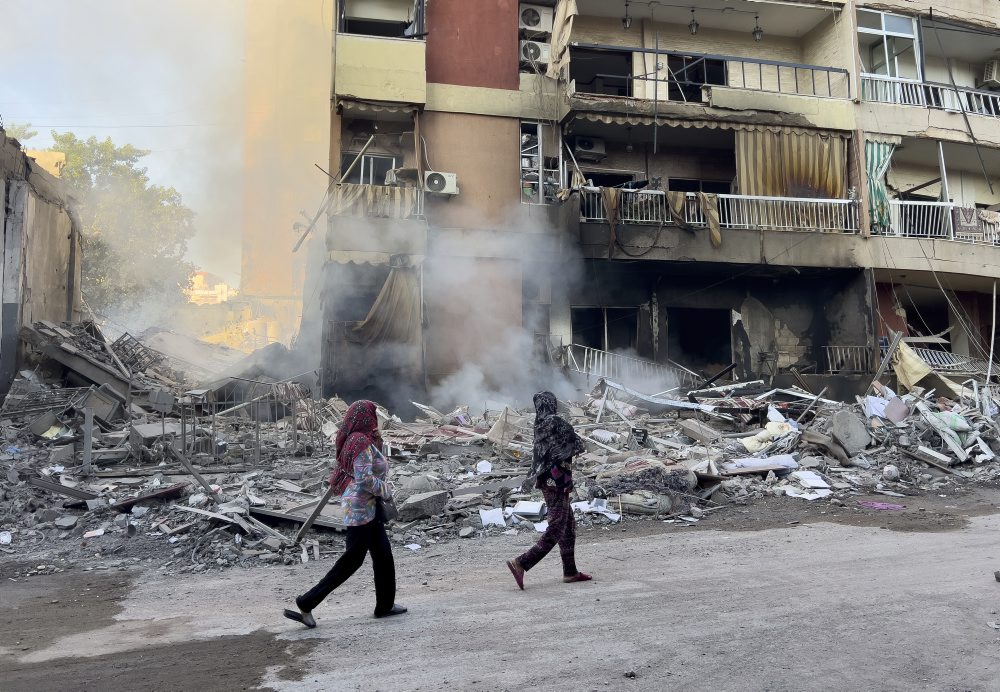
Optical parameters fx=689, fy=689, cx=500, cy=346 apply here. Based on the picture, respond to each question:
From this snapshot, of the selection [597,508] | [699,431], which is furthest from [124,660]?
[699,431]

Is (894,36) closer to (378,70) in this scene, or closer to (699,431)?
(699,431)

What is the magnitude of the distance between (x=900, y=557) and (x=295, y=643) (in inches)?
189

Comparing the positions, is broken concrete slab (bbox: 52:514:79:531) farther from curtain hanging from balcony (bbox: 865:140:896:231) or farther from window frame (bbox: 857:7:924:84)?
window frame (bbox: 857:7:924:84)

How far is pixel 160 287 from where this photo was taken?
30734mm

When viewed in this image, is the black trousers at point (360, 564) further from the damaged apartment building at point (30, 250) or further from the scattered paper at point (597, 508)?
the damaged apartment building at point (30, 250)

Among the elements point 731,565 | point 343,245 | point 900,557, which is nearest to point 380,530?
point 731,565

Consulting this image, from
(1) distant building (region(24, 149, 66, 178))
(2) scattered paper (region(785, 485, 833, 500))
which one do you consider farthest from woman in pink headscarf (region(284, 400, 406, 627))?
(1) distant building (region(24, 149, 66, 178))

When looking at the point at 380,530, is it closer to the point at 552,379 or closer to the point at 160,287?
the point at 552,379

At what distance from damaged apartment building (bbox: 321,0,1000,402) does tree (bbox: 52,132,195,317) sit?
657 inches

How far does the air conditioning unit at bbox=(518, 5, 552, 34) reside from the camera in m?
16.1

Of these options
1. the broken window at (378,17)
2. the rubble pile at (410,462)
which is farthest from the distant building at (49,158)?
the broken window at (378,17)

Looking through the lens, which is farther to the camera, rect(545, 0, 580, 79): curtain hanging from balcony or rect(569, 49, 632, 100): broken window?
rect(569, 49, 632, 100): broken window

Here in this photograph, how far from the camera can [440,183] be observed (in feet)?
47.4

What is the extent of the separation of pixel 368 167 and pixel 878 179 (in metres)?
11.8
